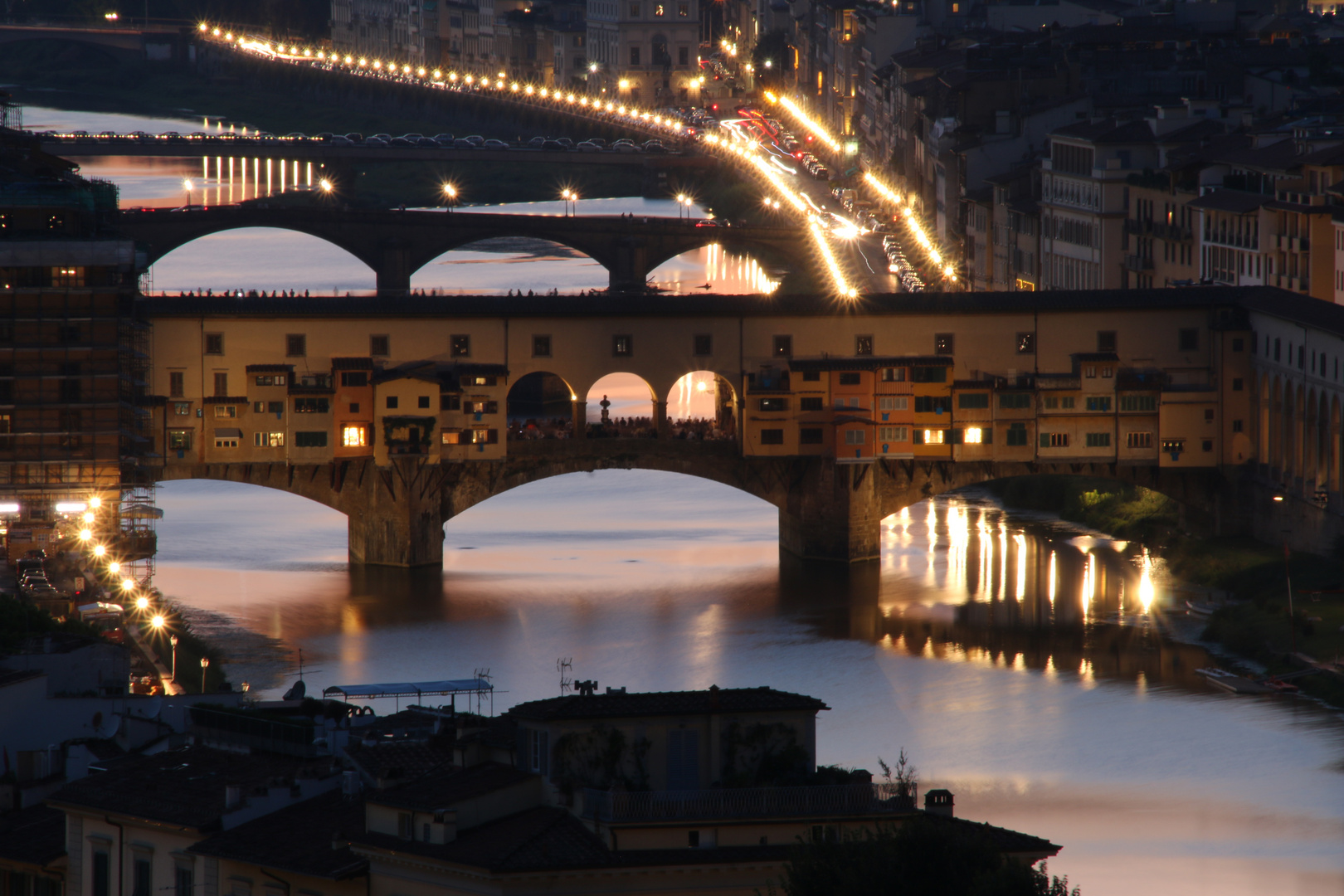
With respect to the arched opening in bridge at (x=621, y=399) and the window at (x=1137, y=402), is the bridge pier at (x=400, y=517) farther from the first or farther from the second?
the window at (x=1137, y=402)

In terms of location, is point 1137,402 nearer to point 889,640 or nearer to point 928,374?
point 928,374

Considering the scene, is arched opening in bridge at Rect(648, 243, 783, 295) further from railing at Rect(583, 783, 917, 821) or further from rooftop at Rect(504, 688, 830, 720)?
railing at Rect(583, 783, 917, 821)

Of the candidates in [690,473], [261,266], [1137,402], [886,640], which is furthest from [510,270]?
[886,640]

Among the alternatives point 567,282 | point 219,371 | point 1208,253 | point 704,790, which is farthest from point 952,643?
point 567,282

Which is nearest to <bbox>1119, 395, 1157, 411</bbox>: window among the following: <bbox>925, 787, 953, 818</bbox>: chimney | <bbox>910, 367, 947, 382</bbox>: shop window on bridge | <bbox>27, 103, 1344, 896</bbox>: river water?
<bbox>27, 103, 1344, 896</bbox>: river water

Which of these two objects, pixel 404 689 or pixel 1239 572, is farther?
pixel 1239 572

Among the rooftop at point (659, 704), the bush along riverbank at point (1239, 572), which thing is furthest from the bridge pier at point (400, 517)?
the rooftop at point (659, 704)

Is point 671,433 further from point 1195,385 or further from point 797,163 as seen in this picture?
point 797,163
